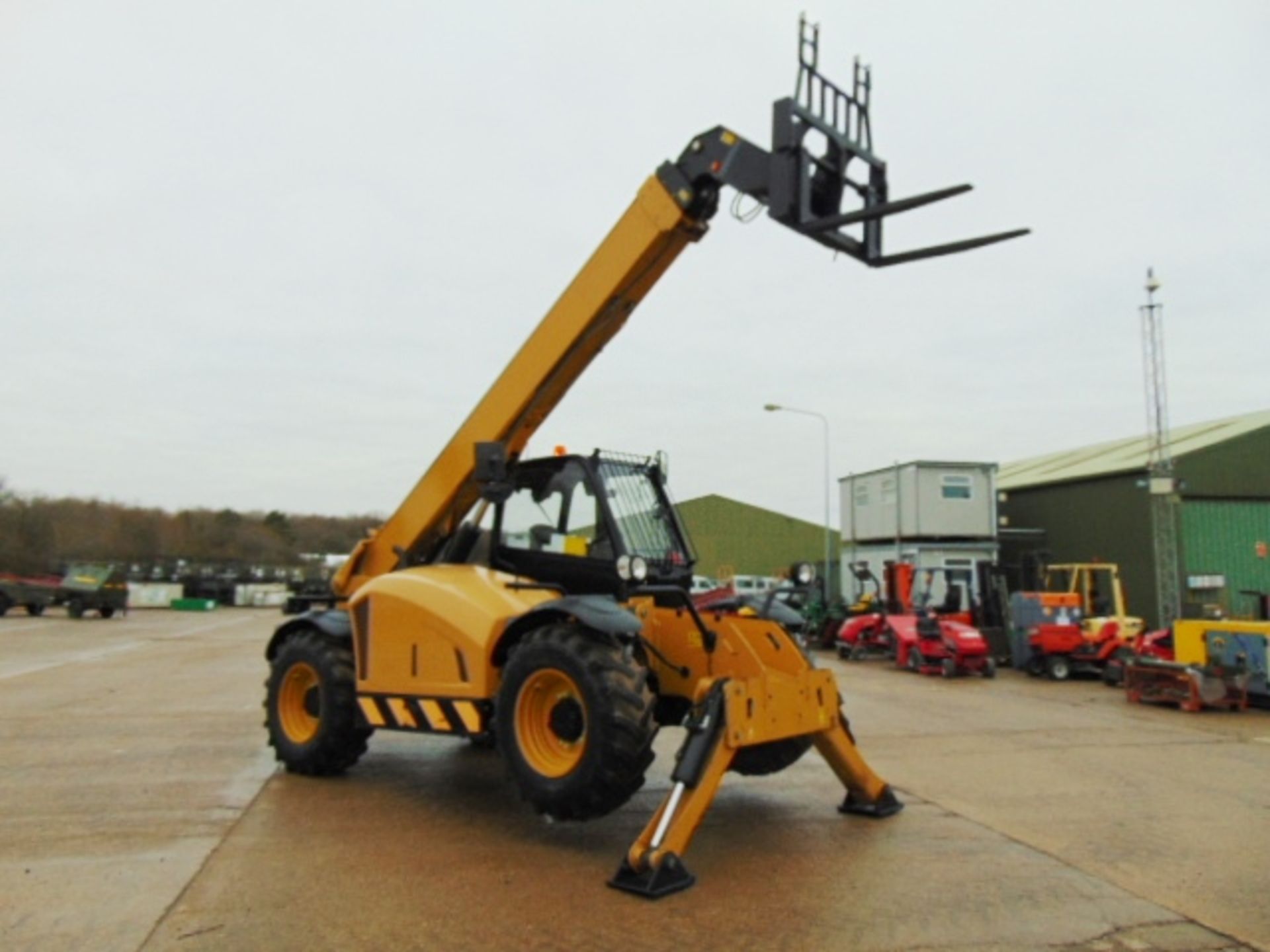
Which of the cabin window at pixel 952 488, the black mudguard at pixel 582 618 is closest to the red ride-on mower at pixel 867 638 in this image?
the cabin window at pixel 952 488

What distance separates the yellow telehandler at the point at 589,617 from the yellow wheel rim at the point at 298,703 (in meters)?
0.02

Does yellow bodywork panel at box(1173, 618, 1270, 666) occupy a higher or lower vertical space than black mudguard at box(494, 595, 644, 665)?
lower

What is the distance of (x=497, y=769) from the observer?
8117 mm

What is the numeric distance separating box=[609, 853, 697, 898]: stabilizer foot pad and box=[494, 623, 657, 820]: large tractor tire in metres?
0.49

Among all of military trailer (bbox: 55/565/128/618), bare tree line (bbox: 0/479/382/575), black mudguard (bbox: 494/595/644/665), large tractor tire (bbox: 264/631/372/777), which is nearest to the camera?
black mudguard (bbox: 494/595/644/665)

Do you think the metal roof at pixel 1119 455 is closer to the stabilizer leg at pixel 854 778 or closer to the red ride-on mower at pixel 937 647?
the red ride-on mower at pixel 937 647

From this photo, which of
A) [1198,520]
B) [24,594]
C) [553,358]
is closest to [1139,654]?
[1198,520]

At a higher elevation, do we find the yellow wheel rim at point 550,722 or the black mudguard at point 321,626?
the black mudguard at point 321,626

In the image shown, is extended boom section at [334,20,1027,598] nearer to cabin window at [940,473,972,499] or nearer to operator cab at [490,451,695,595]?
operator cab at [490,451,695,595]

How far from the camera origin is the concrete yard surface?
4418mm

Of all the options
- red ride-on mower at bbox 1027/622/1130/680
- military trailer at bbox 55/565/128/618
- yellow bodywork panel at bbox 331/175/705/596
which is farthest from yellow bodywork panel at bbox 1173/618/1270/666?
military trailer at bbox 55/565/128/618

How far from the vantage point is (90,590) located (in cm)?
3375

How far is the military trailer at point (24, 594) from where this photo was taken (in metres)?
33.9

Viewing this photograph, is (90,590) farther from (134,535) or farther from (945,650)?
(134,535)
